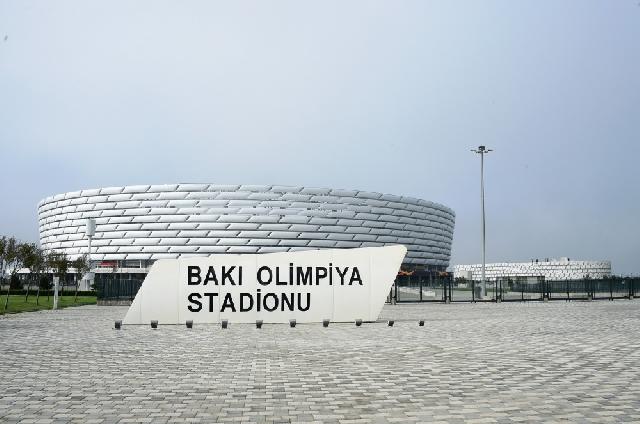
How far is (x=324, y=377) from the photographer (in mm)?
8484

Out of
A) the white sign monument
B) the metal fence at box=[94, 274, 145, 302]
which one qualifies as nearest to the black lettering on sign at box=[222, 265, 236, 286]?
the white sign monument

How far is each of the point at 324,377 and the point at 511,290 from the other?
3519cm

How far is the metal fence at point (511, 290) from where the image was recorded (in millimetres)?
36375

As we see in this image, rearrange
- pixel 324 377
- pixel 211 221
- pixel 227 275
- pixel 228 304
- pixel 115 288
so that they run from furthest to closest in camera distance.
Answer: pixel 211 221
pixel 115 288
pixel 227 275
pixel 228 304
pixel 324 377

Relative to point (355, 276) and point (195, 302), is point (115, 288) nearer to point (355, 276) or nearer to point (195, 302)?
point (195, 302)

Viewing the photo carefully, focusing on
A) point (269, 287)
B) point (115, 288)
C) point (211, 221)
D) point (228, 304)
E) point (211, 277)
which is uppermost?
point (211, 221)

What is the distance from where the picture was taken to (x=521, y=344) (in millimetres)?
12477

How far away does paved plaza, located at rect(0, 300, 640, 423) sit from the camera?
20.5 ft

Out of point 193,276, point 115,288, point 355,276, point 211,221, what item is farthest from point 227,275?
point 211,221

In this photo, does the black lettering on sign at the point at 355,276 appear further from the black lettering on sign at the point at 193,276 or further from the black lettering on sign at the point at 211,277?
the black lettering on sign at the point at 193,276

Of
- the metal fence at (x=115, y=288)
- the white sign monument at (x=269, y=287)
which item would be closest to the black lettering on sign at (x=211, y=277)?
the white sign monument at (x=269, y=287)

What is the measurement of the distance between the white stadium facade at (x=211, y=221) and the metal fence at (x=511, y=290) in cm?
5669

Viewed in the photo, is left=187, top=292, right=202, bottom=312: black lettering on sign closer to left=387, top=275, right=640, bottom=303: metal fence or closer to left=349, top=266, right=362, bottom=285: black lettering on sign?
left=349, top=266, right=362, bottom=285: black lettering on sign

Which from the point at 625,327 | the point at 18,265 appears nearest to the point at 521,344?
the point at 625,327
